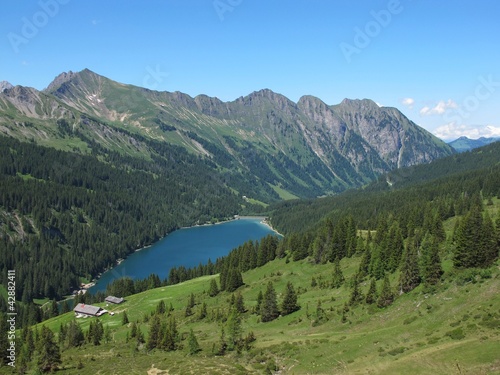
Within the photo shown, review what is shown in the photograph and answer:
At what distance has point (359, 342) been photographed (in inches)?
2185

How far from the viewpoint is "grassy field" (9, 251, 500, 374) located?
44750 millimetres

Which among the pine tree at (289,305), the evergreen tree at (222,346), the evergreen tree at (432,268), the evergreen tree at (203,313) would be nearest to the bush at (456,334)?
the evergreen tree at (432,268)

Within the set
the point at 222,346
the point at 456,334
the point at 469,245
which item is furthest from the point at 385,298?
the point at 222,346

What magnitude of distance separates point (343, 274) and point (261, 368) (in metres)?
51.3

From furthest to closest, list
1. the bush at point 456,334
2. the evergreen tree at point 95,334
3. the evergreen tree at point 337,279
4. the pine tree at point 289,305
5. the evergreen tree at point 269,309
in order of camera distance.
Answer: the evergreen tree at point 95,334 → the evergreen tree at point 337,279 → the evergreen tree at point 269,309 → the pine tree at point 289,305 → the bush at point 456,334

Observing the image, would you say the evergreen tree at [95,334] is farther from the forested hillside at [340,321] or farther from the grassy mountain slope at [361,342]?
the grassy mountain slope at [361,342]

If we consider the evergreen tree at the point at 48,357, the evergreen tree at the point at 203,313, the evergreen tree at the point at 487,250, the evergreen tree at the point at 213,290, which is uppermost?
the evergreen tree at the point at 487,250

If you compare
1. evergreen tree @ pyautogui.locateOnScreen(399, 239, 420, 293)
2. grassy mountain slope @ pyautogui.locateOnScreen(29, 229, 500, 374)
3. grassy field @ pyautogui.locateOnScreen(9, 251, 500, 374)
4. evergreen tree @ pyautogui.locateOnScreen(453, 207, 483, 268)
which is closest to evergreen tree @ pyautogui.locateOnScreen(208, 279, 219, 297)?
grassy field @ pyautogui.locateOnScreen(9, 251, 500, 374)

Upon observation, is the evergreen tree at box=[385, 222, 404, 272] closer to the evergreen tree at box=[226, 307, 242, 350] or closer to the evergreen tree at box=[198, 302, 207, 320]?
the evergreen tree at box=[226, 307, 242, 350]

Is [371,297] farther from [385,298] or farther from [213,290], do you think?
[213,290]

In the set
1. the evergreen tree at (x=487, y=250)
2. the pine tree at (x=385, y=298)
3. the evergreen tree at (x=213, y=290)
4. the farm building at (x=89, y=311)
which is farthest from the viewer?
the farm building at (x=89, y=311)

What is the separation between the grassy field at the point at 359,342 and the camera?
44750mm

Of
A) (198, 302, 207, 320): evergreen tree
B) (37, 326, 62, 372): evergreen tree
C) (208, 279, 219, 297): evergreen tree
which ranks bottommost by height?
(198, 302, 207, 320): evergreen tree

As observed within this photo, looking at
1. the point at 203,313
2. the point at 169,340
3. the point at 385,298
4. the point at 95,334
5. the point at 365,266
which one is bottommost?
the point at 203,313
